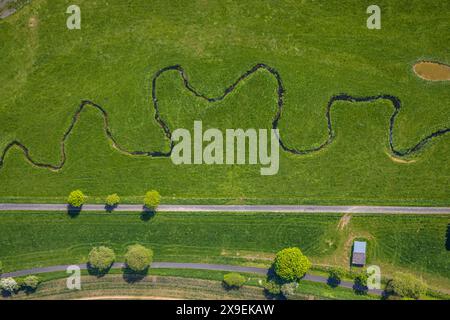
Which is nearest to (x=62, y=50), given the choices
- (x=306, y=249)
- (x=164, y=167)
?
(x=164, y=167)

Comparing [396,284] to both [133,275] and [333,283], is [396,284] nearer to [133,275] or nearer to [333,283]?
[333,283]

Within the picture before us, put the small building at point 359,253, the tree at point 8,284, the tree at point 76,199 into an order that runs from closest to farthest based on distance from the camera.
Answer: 1. the small building at point 359,253
2. the tree at point 76,199
3. the tree at point 8,284

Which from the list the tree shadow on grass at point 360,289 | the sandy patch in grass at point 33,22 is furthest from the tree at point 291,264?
the sandy patch in grass at point 33,22

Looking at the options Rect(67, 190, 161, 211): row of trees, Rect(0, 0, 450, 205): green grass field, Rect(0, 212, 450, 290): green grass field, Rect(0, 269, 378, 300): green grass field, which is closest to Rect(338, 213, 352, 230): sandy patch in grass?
Rect(0, 212, 450, 290): green grass field

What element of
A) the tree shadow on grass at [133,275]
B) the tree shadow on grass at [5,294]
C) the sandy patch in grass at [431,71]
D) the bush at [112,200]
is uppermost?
the sandy patch in grass at [431,71]

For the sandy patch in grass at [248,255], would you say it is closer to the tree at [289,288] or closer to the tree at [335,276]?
the tree at [289,288]

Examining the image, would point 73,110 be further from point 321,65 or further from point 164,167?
point 321,65
